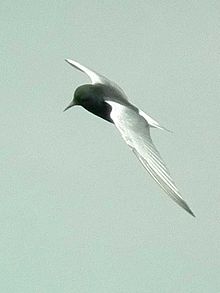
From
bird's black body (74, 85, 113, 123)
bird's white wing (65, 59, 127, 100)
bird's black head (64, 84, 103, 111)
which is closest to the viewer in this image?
bird's black body (74, 85, 113, 123)

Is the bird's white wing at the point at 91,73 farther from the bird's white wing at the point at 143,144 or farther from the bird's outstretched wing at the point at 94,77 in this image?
the bird's white wing at the point at 143,144

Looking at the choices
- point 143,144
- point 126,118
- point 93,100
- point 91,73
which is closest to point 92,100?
point 93,100

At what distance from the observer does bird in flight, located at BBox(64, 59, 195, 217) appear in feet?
6.98

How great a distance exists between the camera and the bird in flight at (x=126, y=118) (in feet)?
6.98

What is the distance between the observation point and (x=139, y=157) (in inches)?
91.5

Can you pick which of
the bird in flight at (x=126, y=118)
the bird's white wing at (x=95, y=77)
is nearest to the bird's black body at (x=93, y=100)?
the bird in flight at (x=126, y=118)

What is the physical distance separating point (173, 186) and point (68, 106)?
147 cm

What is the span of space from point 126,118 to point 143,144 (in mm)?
359

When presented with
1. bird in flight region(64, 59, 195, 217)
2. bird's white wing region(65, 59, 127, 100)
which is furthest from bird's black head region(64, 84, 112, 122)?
bird's white wing region(65, 59, 127, 100)

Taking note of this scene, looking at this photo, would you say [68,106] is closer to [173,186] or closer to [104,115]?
[104,115]

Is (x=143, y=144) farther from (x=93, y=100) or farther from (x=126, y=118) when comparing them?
(x=93, y=100)

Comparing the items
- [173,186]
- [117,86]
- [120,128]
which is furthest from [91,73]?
[173,186]

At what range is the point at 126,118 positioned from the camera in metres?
2.86

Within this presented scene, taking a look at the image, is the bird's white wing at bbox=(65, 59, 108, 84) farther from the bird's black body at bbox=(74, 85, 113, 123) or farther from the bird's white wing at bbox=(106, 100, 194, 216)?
the bird's white wing at bbox=(106, 100, 194, 216)
